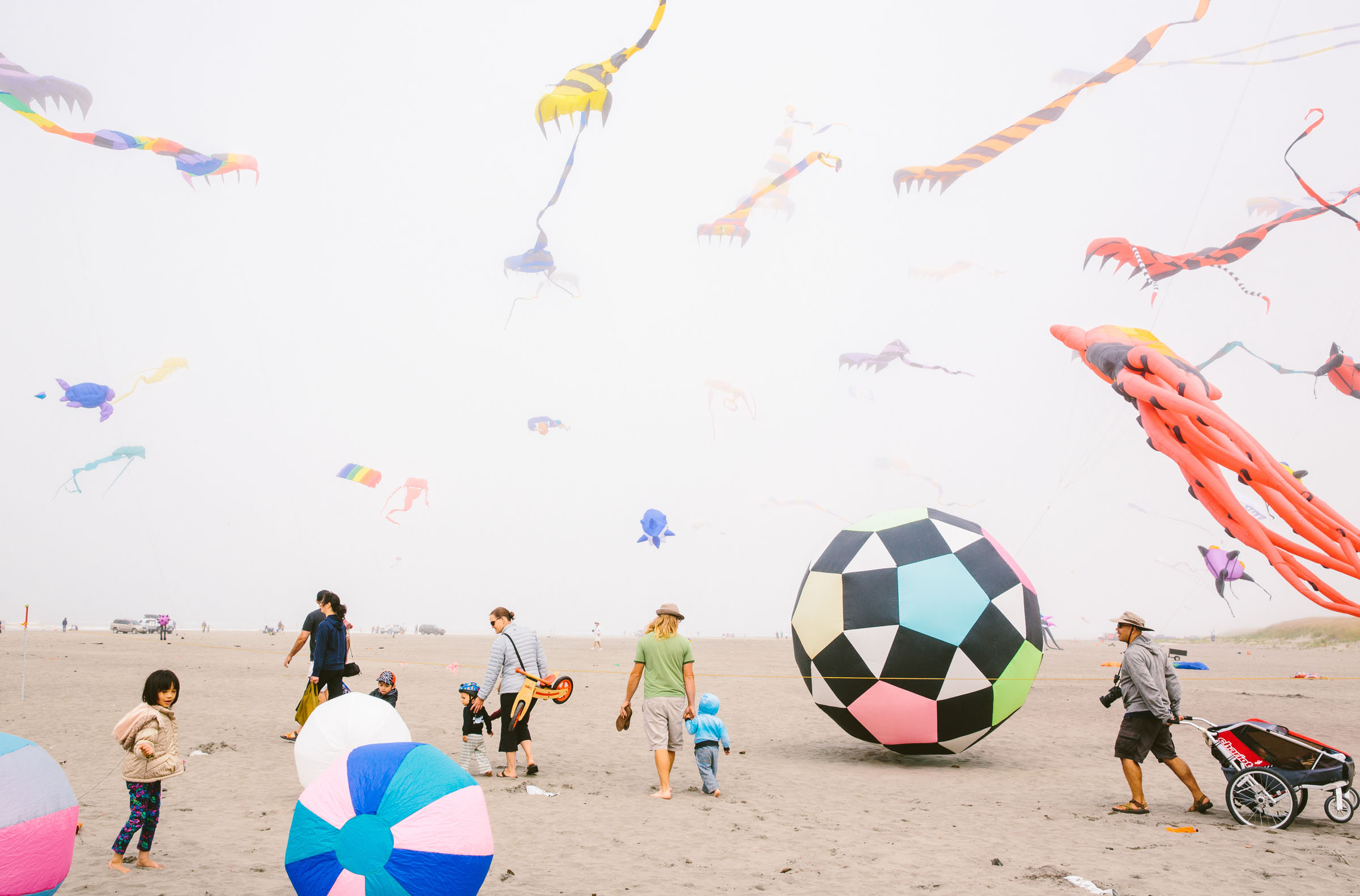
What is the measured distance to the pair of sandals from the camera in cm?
720

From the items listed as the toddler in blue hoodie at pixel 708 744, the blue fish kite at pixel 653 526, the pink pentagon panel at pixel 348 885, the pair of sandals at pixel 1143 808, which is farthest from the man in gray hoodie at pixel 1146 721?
the blue fish kite at pixel 653 526

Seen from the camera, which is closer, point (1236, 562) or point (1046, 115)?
point (1046, 115)

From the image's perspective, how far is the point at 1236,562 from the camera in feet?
111

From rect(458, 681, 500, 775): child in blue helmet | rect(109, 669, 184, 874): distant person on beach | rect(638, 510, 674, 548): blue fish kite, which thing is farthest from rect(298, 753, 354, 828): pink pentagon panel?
rect(638, 510, 674, 548): blue fish kite

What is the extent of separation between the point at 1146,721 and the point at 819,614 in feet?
10.5

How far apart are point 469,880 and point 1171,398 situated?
302 inches

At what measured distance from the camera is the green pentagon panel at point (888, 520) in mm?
9484

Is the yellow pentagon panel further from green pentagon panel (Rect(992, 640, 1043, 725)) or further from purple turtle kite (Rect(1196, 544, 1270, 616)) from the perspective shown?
purple turtle kite (Rect(1196, 544, 1270, 616))

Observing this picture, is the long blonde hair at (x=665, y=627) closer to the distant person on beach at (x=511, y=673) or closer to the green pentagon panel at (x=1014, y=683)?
the distant person on beach at (x=511, y=673)

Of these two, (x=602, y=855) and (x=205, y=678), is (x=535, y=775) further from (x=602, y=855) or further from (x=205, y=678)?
(x=205, y=678)

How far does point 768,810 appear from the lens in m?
7.28

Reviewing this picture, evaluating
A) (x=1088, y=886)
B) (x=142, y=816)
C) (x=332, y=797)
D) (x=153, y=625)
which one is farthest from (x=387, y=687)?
(x=153, y=625)

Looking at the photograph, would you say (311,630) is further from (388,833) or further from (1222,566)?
(1222,566)

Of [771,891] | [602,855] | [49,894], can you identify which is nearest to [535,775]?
[602,855]
